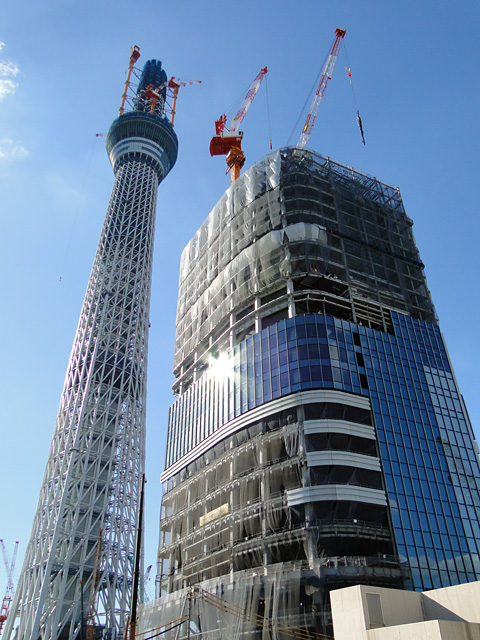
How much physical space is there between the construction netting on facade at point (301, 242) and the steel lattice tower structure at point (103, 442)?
45.7 feet

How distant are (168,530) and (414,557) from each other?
39.7 meters

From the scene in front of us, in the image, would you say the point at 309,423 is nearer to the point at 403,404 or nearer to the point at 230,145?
the point at 403,404

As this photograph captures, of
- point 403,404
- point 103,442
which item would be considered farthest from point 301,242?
point 103,442

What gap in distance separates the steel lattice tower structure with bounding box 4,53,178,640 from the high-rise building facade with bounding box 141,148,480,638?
10015mm

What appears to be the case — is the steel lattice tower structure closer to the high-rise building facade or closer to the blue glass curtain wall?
the high-rise building facade

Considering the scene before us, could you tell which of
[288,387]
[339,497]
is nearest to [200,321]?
[288,387]

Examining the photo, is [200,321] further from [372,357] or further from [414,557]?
[414,557]

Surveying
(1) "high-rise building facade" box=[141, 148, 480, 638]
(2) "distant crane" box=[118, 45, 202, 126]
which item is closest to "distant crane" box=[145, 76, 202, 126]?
(2) "distant crane" box=[118, 45, 202, 126]

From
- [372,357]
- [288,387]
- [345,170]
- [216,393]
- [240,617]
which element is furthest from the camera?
[345,170]

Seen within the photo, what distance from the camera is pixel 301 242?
256 ft

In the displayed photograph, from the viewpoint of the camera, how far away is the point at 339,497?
55.4 meters

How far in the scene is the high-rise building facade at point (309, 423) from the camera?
55.4m

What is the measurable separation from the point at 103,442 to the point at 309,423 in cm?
4606

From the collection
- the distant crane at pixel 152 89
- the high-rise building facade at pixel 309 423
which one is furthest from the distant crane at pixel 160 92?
the high-rise building facade at pixel 309 423
